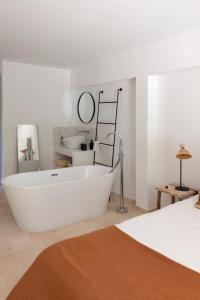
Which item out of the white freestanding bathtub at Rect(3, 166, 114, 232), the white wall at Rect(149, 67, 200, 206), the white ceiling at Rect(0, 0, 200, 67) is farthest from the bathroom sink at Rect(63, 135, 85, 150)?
the white wall at Rect(149, 67, 200, 206)

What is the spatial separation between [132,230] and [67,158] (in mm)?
3539

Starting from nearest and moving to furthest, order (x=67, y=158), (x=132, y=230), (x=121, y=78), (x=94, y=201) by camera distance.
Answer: (x=132, y=230) → (x=94, y=201) → (x=121, y=78) → (x=67, y=158)

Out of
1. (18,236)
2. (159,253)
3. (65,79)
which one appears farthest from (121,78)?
(159,253)

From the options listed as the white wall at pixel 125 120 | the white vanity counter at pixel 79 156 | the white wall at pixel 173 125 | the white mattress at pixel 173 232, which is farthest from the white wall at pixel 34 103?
the white mattress at pixel 173 232

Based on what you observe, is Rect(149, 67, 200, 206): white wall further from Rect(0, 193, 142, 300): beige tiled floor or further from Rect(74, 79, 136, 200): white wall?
Rect(0, 193, 142, 300): beige tiled floor

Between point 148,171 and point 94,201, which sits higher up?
point 148,171

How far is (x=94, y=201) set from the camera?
349 centimetres

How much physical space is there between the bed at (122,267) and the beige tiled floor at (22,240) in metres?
0.78

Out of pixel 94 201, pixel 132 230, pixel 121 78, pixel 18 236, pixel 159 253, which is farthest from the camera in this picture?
pixel 121 78

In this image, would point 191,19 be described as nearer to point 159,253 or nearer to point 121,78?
point 121,78

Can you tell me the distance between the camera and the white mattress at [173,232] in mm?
1529

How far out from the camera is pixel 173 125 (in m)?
3.46

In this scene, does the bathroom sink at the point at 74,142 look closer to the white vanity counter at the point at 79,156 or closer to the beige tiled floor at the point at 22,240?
the white vanity counter at the point at 79,156

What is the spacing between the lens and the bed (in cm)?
121
